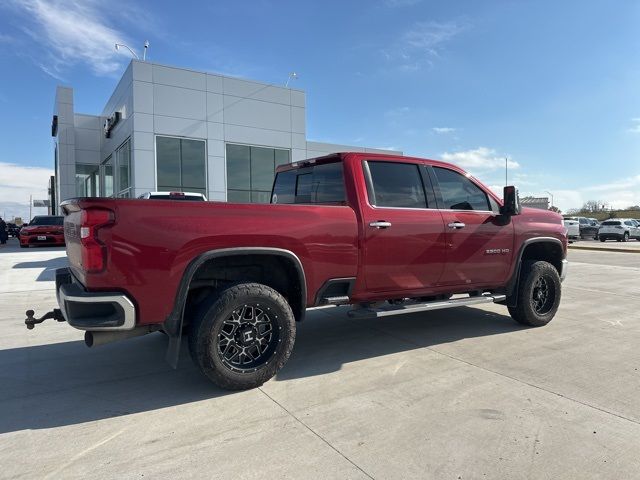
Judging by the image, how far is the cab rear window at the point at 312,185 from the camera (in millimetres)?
Answer: 4734

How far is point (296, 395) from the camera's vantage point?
3805 millimetres

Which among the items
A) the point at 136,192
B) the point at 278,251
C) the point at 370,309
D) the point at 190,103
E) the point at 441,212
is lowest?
the point at 370,309

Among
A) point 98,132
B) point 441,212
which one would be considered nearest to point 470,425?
point 441,212

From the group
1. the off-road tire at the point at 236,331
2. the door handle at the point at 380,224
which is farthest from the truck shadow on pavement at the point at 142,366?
the door handle at the point at 380,224

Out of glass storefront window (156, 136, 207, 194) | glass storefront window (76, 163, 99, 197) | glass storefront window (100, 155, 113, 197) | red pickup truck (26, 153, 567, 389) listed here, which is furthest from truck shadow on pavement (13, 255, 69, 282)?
glass storefront window (76, 163, 99, 197)

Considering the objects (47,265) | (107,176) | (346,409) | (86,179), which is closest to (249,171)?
(107,176)

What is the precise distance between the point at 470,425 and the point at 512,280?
9.66 ft

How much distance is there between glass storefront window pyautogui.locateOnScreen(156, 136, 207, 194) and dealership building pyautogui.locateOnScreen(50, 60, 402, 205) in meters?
0.04

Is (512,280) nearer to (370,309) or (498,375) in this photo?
(498,375)

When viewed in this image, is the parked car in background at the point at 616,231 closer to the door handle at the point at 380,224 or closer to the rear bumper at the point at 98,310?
the door handle at the point at 380,224

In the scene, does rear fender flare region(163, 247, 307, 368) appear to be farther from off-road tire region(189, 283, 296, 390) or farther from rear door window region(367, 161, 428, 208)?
rear door window region(367, 161, 428, 208)

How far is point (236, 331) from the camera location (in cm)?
386

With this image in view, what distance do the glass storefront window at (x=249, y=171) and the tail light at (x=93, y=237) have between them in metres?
19.7

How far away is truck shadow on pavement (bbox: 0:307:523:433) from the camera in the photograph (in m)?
3.60
